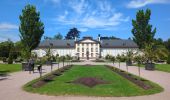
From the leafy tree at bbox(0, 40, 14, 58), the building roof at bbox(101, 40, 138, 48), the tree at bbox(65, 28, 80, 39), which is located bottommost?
the leafy tree at bbox(0, 40, 14, 58)

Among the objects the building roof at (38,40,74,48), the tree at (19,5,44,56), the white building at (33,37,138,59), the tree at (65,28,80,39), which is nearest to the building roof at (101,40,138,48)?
the white building at (33,37,138,59)

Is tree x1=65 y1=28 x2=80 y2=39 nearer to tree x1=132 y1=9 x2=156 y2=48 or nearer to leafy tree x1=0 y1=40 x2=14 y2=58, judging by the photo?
leafy tree x1=0 y1=40 x2=14 y2=58

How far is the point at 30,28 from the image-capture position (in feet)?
174

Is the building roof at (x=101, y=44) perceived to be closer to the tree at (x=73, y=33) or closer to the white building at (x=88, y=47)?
the white building at (x=88, y=47)

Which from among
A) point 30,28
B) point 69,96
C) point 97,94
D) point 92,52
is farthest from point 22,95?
point 92,52

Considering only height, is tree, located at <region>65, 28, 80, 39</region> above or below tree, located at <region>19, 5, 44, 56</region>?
above

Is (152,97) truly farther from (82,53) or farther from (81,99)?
(82,53)

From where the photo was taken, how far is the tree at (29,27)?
5294 centimetres

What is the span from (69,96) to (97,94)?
1.39 metres

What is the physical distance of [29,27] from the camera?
52.9 m

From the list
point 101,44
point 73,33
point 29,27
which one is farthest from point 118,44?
point 29,27

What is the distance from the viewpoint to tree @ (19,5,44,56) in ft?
174

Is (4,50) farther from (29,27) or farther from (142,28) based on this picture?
(142,28)

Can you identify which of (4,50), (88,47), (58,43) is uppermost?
(58,43)
